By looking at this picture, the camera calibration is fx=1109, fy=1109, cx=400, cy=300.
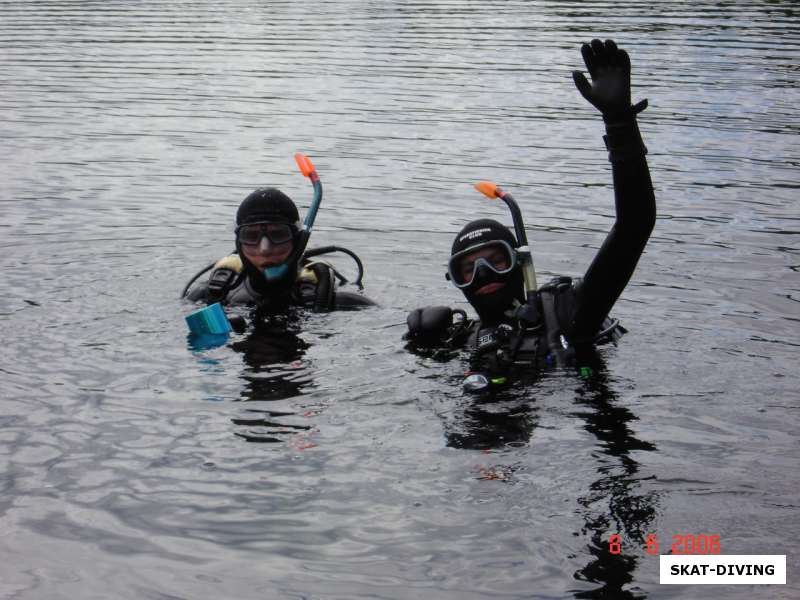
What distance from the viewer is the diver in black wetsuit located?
28.5ft

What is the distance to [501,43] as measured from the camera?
26.7 meters

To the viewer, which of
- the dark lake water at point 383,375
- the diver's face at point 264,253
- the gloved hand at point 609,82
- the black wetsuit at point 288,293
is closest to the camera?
the dark lake water at point 383,375

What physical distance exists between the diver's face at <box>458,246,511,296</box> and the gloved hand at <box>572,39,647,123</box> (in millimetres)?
1430

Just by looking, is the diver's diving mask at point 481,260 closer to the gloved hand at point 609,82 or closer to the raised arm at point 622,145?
the raised arm at point 622,145

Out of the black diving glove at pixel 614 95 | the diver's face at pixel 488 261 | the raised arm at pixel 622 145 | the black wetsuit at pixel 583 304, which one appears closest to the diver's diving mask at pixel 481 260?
the diver's face at pixel 488 261

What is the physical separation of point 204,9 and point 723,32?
17.3 metres

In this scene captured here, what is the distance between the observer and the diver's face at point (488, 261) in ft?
23.4

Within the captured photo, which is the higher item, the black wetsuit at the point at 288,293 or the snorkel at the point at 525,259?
the snorkel at the point at 525,259

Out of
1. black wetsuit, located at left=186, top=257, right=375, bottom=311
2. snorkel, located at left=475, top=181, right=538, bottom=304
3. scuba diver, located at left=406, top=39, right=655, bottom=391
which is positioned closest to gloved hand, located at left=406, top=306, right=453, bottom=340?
scuba diver, located at left=406, top=39, right=655, bottom=391

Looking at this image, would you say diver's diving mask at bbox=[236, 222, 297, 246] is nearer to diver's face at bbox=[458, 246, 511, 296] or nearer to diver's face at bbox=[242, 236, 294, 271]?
diver's face at bbox=[242, 236, 294, 271]

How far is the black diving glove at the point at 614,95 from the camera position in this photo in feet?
19.3

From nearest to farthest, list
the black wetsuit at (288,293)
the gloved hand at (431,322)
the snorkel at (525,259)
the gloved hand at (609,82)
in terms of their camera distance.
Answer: the gloved hand at (609,82), the snorkel at (525,259), the gloved hand at (431,322), the black wetsuit at (288,293)

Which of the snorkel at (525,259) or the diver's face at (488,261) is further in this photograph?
the diver's face at (488,261)

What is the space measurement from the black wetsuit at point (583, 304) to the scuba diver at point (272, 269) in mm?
1380
